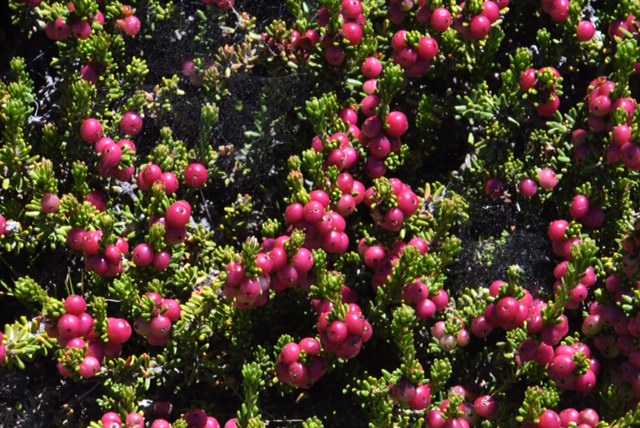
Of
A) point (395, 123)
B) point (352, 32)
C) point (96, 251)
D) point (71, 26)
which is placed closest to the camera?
point (96, 251)

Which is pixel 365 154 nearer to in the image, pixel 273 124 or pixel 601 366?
pixel 273 124

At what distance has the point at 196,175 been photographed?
4070 millimetres

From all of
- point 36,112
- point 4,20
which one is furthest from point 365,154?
point 4,20

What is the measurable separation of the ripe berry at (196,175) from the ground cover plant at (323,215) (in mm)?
10

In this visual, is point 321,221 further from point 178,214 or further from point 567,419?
point 567,419

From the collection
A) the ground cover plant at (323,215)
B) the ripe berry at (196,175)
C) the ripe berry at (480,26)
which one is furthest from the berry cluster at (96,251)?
the ripe berry at (480,26)

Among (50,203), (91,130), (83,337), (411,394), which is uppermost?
(91,130)

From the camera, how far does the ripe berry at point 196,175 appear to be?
407 cm

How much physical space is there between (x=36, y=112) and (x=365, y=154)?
1.57 m

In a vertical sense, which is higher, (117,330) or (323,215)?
(323,215)

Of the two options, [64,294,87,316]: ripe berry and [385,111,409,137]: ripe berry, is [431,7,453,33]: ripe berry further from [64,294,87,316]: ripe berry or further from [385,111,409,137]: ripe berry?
[64,294,87,316]: ripe berry

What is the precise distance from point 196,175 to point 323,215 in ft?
2.15

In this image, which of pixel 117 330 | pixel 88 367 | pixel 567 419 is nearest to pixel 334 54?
pixel 117 330

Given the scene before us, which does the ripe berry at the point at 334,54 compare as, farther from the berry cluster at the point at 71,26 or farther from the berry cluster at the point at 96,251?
the berry cluster at the point at 96,251
